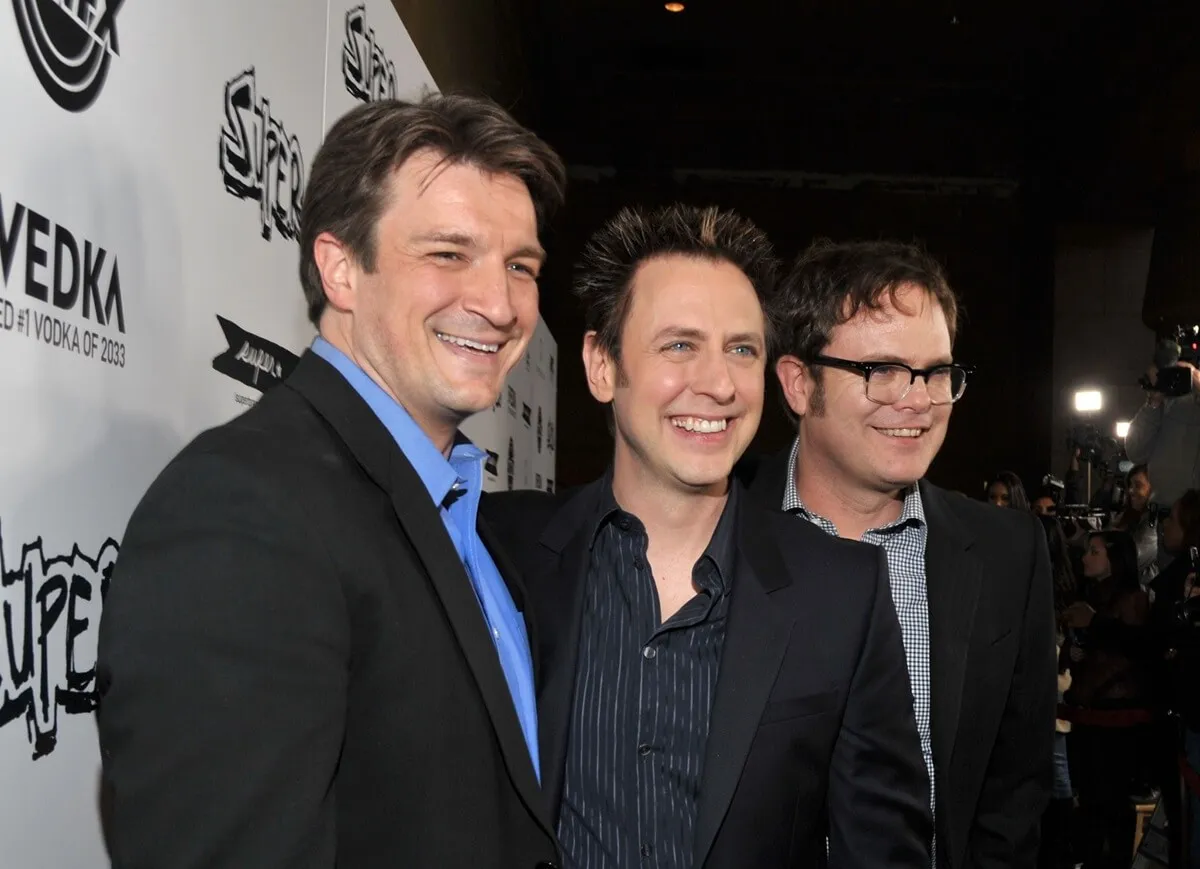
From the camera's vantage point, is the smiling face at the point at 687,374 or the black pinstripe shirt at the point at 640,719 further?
the smiling face at the point at 687,374

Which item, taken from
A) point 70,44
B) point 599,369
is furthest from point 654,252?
point 70,44

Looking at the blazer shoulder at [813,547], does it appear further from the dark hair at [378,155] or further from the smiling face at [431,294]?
the dark hair at [378,155]

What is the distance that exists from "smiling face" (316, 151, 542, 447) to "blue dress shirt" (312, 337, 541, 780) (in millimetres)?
Answer: 41

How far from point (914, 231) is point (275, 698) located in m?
11.1

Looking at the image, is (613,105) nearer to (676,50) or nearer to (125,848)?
(676,50)

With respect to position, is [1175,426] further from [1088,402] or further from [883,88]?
[883,88]

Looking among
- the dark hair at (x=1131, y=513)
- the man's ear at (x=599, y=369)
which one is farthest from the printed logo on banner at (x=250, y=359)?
the dark hair at (x=1131, y=513)

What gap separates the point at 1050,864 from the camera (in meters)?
5.08

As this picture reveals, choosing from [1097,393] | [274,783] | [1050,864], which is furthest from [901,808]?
[1097,393]

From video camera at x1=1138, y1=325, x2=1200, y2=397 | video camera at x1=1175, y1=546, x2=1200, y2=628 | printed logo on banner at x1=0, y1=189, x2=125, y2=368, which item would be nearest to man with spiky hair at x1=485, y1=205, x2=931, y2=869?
printed logo on banner at x1=0, y1=189, x2=125, y2=368

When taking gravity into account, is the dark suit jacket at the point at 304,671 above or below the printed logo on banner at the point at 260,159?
below

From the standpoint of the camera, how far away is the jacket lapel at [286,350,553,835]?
1.25m

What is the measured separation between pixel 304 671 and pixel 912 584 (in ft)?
5.27

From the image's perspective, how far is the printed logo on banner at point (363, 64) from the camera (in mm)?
2504
